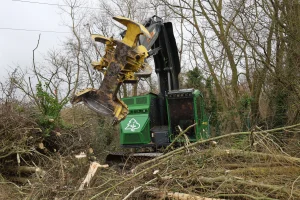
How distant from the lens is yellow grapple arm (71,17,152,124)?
4578 millimetres

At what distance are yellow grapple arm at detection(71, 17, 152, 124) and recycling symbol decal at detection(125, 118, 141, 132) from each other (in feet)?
8.65

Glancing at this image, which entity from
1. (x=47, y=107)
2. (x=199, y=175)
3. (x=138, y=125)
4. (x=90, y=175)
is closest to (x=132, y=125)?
(x=138, y=125)

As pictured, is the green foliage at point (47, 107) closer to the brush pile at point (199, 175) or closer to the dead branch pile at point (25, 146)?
the dead branch pile at point (25, 146)

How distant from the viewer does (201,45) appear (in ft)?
54.4

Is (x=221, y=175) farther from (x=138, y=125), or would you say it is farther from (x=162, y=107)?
(x=162, y=107)

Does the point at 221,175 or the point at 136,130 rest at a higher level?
the point at 136,130

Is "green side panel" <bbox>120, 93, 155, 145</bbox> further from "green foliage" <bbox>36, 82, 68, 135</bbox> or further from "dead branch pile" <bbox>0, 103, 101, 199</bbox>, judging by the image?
"green foliage" <bbox>36, 82, 68, 135</bbox>

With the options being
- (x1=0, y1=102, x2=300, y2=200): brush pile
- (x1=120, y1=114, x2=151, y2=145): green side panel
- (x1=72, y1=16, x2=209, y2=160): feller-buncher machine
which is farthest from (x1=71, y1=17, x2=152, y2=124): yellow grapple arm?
(x1=120, y1=114, x2=151, y2=145): green side panel

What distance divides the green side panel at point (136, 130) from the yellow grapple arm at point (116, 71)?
2616 mm

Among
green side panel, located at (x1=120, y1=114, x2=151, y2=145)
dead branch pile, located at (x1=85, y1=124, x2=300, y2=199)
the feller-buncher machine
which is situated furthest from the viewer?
green side panel, located at (x1=120, y1=114, x2=151, y2=145)

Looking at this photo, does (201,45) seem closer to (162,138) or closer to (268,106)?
(268,106)

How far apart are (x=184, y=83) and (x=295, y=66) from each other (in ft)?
32.0

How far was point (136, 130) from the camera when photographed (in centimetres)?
722

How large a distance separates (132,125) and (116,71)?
9.39 ft
